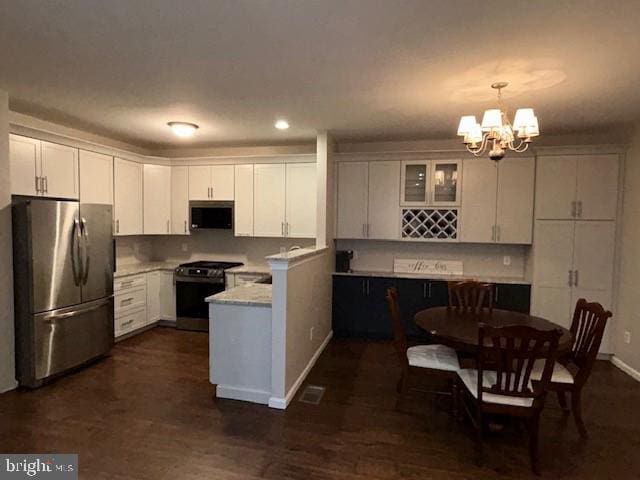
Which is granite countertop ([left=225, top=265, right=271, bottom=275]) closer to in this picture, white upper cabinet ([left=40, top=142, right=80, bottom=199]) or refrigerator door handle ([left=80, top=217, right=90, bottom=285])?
refrigerator door handle ([left=80, top=217, right=90, bottom=285])

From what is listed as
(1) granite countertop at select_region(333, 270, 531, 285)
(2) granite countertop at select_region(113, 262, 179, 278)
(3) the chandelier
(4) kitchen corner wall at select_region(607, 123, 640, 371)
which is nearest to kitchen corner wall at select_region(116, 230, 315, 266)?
(2) granite countertop at select_region(113, 262, 179, 278)

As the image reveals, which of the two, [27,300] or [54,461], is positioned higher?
[27,300]

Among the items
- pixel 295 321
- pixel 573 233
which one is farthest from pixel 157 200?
pixel 573 233

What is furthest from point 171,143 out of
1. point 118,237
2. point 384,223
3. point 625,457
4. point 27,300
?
point 625,457

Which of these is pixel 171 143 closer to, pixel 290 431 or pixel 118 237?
pixel 118 237

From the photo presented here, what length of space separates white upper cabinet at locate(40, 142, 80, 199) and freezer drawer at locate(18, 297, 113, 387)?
4.01 feet

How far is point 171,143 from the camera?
517cm

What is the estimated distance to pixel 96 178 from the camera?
4.22 meters

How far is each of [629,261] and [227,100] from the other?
442 cm

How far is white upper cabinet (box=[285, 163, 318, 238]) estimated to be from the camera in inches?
187

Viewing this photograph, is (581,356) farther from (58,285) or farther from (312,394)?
(58,285)

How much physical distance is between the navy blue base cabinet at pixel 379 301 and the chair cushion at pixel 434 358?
4.43ft

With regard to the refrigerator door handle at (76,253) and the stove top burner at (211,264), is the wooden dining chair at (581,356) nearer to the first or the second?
the stove top burner at (211,264)

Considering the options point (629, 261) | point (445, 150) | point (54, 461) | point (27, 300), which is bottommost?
point (54, 461)
